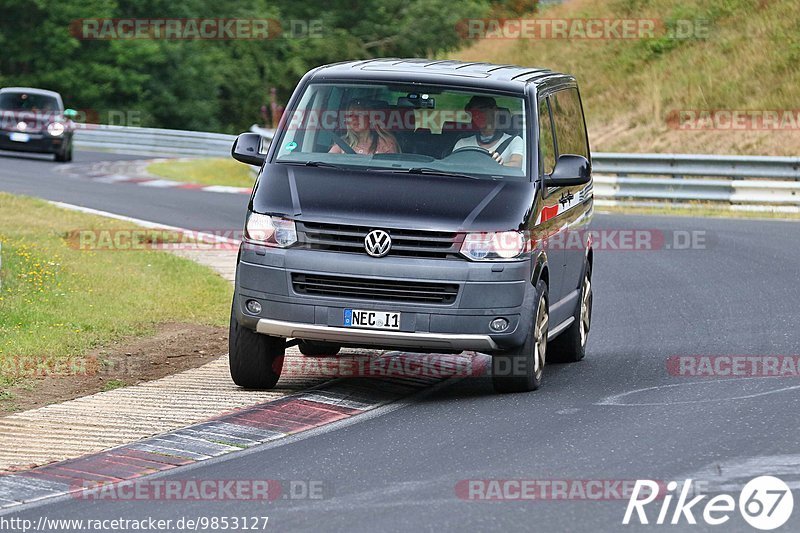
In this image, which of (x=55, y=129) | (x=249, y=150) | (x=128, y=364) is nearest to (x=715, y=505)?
(x=249, y=150)

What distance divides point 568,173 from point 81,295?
18.0 feet

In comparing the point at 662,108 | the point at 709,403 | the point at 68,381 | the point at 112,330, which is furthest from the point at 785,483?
the point at 662,108

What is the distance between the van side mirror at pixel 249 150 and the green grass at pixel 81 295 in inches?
80.1

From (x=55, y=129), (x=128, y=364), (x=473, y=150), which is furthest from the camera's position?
(x=55, y=129)

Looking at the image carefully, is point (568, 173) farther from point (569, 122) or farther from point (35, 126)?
point (35, 126)

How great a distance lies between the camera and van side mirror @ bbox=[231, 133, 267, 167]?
1097 centimetres

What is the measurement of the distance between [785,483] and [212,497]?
2778 mm

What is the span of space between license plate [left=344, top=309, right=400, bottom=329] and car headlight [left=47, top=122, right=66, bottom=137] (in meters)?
27.0

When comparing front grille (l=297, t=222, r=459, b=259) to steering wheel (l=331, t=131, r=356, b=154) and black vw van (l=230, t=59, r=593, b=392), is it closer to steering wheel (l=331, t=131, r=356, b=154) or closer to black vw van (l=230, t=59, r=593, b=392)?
black vw van (l=230, t=59, r=593, b=392)

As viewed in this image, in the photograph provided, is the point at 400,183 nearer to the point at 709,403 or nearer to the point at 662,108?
the point at 709,403

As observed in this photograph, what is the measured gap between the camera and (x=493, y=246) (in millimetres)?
9992

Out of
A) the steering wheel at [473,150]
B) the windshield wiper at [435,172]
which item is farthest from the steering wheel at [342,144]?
the steering wheel at [473,150]

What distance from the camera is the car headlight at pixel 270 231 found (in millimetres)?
10102

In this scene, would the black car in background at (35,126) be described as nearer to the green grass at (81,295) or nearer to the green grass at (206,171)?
the green grass at (206,171)
